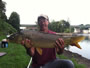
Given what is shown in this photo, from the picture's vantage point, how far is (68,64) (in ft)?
10.1

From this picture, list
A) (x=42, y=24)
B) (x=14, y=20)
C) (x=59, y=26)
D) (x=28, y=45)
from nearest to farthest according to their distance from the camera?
(x=28, y=45) → (x=42, y=24) → (x=14, y=20) → (x=59, y=26)

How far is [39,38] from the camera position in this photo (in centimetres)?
285

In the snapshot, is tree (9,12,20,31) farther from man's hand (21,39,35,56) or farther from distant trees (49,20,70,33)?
man's hand (21,39,35,56)

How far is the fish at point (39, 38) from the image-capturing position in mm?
2799

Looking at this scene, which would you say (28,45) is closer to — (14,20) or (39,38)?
(39,38)

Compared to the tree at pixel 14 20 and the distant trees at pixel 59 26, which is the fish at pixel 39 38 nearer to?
the distant trees at pixel 59 26

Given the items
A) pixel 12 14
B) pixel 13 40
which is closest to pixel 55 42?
pixel 13 40

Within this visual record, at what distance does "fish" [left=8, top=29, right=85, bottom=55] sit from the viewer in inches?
110

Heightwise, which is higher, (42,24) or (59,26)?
(42,24)

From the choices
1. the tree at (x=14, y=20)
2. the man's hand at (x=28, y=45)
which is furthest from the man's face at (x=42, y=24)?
the tree at (x=14, y=20)

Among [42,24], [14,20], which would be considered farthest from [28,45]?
[14,20]

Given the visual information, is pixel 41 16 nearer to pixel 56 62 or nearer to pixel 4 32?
pixel 56 62

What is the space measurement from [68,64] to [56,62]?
22 centimetres

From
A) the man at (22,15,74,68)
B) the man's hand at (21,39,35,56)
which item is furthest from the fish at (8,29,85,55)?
the man at (22,15,74,68)
